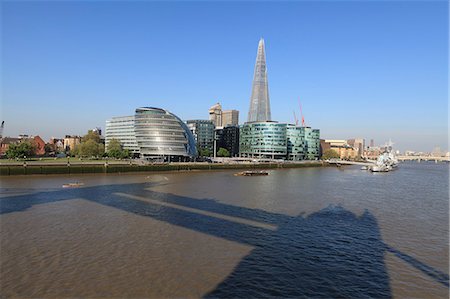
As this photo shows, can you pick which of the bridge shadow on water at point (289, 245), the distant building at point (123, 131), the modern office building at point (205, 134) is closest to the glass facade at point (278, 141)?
the modern office building at point (205, 134)

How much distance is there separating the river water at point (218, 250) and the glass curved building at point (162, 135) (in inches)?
3074

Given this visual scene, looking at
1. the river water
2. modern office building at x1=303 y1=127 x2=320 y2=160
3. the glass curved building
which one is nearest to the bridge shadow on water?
the river water

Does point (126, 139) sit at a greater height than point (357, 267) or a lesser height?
greater

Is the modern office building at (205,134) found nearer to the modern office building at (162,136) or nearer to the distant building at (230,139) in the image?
the distant building at (230,139)

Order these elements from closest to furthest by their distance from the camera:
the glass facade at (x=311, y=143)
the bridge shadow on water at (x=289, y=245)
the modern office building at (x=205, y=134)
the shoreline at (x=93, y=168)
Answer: the bridge shadow on water at (x=289, y=245) → the shoreline at (x=93, y=168) → the glass facade at (x=311, y=143) → the modern office building at (x=205, y=134)

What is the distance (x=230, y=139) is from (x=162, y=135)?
8252cm

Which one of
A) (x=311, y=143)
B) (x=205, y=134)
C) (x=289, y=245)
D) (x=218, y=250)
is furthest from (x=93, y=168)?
(x=311, y=143)

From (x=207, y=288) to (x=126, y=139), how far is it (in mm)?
145082

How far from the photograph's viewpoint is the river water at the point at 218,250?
12820mm

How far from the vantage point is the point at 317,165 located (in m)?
132

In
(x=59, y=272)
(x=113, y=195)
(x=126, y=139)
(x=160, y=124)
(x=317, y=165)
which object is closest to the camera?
(x=59, y=272)

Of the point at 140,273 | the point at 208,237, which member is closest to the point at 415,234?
the point at 208,237

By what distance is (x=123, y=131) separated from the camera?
498ft

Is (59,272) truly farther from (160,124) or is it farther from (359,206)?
(160,124)
